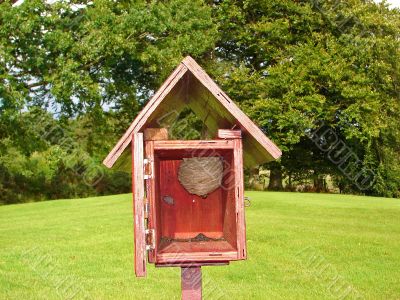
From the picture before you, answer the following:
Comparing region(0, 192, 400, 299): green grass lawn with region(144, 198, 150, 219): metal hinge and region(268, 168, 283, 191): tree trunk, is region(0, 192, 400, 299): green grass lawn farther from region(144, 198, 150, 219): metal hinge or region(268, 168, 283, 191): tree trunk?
region(268, 168, 283, 191): tree trunk

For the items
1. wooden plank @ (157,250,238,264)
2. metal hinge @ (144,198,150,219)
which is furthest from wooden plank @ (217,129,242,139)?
wooden plank @ (157,250,238,264)

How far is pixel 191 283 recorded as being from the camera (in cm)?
372

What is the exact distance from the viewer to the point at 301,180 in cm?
3603

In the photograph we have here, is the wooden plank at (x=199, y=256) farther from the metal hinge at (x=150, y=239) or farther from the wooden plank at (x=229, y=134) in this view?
the wooden plank at (x=229, y=134)

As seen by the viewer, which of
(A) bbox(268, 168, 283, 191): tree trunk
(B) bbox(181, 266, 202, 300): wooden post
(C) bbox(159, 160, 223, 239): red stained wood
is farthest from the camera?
(A) bbox(268, 168, 283, 191): tree trunk

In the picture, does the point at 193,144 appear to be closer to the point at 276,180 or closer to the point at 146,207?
the point at 146,207

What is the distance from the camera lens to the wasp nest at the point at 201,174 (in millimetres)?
3998

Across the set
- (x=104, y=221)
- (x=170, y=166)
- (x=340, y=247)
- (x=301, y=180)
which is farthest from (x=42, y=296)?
(x=301, y=180)

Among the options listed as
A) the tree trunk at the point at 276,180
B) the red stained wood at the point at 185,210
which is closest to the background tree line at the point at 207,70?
the tree trunk at the point at 276,180

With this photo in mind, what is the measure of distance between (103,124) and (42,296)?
18.6m

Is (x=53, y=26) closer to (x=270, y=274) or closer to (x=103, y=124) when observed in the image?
(x=103, y=124)

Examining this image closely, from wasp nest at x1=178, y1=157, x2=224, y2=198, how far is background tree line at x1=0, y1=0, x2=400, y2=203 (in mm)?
18635

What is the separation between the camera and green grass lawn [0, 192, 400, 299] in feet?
28.2

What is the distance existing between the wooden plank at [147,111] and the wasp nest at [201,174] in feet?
2.71
